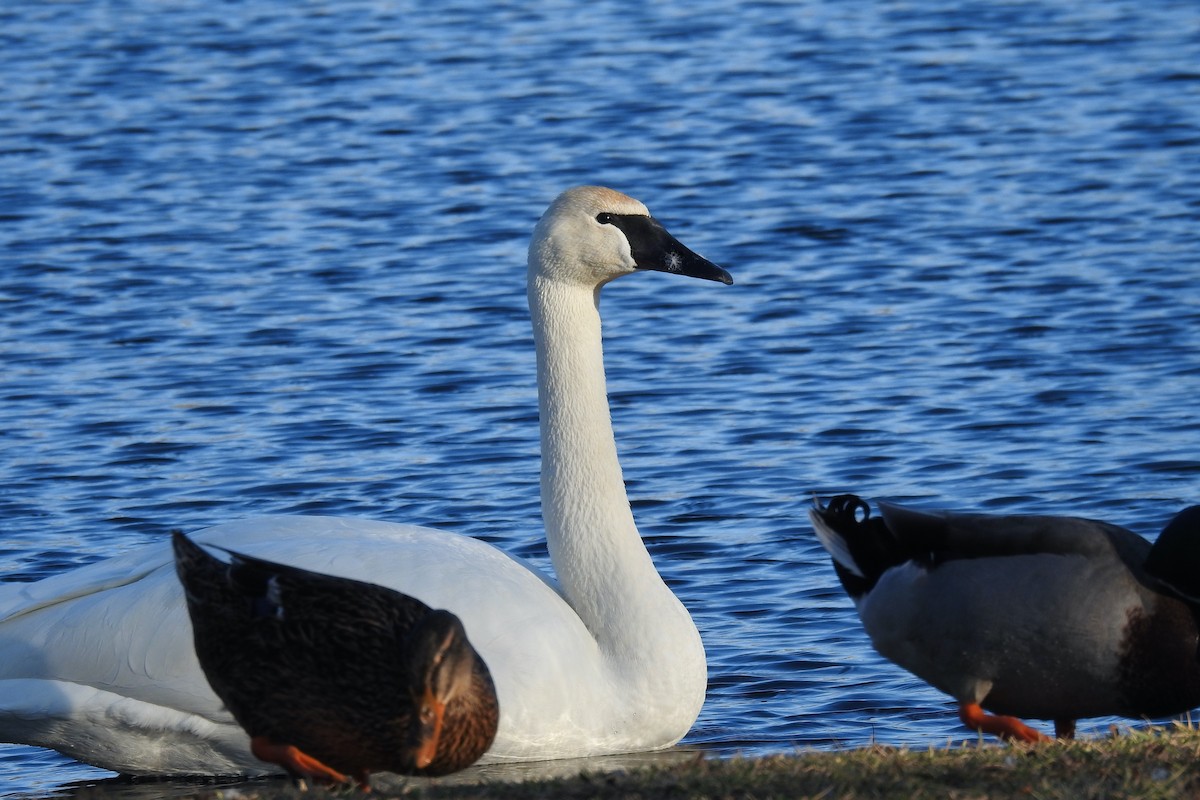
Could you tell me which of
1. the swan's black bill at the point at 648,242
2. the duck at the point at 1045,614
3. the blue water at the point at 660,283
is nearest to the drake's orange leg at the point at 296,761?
the duck at the point at 1045,614

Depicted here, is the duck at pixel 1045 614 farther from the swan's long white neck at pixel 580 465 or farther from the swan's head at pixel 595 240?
the swan's head at pixel 595 240

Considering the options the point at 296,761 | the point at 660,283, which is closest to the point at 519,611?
the point at 296,761

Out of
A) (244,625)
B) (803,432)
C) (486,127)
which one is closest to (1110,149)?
(486,127)

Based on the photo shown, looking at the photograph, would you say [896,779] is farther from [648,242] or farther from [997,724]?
[648,242]

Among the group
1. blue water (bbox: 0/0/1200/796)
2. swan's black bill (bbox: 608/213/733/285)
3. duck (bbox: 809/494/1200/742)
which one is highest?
swan's black bill (bbox: 608/213/733/285)

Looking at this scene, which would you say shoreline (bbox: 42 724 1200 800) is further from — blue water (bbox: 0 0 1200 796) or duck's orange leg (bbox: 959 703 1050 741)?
blue water (bbox: 0 0 1200 796)

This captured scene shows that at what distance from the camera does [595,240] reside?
7.64 meters

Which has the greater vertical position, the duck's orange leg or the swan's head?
the swan's head

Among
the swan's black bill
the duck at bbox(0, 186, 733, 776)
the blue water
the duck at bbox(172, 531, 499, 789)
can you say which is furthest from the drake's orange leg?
the swan's black bill

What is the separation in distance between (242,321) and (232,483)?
10.4 feet

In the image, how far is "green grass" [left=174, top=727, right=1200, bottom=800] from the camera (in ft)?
17.3

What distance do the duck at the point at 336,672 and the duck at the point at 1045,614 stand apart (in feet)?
5.21

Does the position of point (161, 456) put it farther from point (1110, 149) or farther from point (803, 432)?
point (1110, 149)

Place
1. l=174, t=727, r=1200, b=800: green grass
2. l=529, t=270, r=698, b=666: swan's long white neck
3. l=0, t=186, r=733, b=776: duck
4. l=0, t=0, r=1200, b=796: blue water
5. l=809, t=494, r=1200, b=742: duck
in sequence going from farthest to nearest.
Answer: l=0, t=0, r=1200, b=796: blue water
l=529, t=270, r=698, b=666: swan's long white neck
l=0, t=186, r=733, b=776: duck
l=809, t=494, r=1200, b=742: duck
l=174, t=727, r=1200, b=800: green grass
